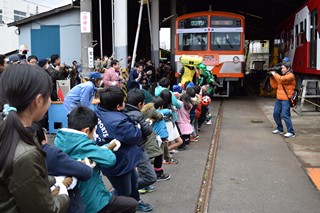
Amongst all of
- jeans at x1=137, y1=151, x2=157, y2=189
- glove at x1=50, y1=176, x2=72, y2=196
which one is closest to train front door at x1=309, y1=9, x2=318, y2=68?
jeans at x1=137, y1=151, x2=157, y2=189

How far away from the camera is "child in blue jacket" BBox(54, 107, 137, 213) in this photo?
8.69 feet

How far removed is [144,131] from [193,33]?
11772mm

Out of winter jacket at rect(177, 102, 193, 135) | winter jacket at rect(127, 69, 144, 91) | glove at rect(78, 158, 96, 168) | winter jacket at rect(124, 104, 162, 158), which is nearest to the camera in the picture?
glove at rect(78, 158, 96, 168)

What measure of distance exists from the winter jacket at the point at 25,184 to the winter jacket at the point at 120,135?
1.84 metres

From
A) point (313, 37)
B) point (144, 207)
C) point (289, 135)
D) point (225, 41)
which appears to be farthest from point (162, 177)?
point (225, 41)

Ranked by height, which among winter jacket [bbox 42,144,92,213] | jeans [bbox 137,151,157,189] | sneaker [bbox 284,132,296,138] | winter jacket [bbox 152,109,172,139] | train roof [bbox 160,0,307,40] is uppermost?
train roof [bbox 160,0,307,40]

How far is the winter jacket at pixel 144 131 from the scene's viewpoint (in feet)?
13.4

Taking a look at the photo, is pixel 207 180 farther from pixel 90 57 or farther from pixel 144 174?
pixel 90 57

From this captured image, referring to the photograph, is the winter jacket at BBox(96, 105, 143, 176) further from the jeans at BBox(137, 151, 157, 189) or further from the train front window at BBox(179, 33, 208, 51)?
the train front window at BBox(179, 33, 208, 51)

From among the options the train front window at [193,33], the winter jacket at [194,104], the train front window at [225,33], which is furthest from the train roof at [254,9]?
the winter jacket at [194,104]

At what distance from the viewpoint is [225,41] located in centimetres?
1509

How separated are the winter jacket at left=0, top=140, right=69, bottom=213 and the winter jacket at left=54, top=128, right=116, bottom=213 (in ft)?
3.15

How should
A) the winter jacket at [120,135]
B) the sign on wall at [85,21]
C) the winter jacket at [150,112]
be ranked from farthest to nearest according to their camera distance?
the sign on wall at [85,21] < the winter jacket at [150,112] < the winter jacket at [120,135]

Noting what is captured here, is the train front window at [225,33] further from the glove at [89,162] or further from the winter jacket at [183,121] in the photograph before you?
the glove at [89,162]
